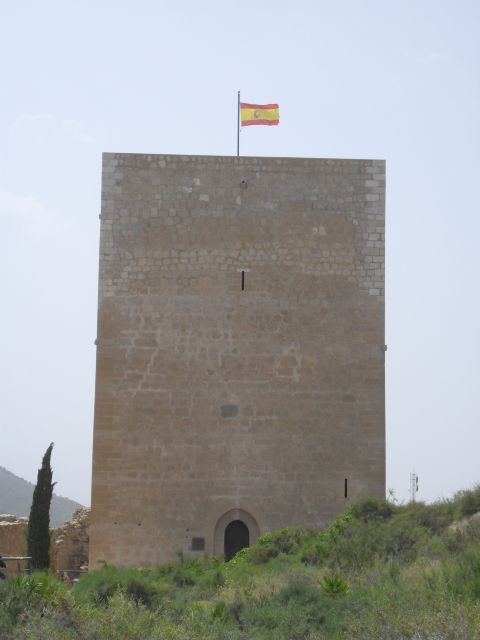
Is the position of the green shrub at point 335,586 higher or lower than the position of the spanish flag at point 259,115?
lower

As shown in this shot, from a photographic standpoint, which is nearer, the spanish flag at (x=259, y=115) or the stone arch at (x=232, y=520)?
the stone arch at (x=232, y=520)

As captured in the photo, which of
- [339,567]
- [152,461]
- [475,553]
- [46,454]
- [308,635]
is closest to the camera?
[308,635]

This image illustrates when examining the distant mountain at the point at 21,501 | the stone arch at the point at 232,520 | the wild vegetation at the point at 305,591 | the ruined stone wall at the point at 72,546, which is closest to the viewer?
the wild vegetation at the point at 305,591

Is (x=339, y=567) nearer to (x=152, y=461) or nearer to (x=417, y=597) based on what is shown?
(x=417, y=597)

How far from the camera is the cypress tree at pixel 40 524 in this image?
17297 mm

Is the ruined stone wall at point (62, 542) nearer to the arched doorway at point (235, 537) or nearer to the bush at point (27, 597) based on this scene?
the arched doorway at point (235, 537)

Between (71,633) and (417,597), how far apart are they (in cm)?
297

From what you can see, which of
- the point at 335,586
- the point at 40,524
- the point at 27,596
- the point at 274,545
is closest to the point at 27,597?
the point at 27,596

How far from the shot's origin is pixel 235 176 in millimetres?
16938

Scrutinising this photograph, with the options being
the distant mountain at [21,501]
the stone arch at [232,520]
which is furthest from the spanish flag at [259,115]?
the distant mountain at [21,501]

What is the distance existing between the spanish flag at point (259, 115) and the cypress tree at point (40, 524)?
263 inches

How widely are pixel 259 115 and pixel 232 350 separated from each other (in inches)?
160

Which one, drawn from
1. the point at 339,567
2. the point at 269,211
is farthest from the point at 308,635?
the point at 269,211

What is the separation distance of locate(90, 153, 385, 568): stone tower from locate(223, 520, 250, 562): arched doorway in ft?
0.07
